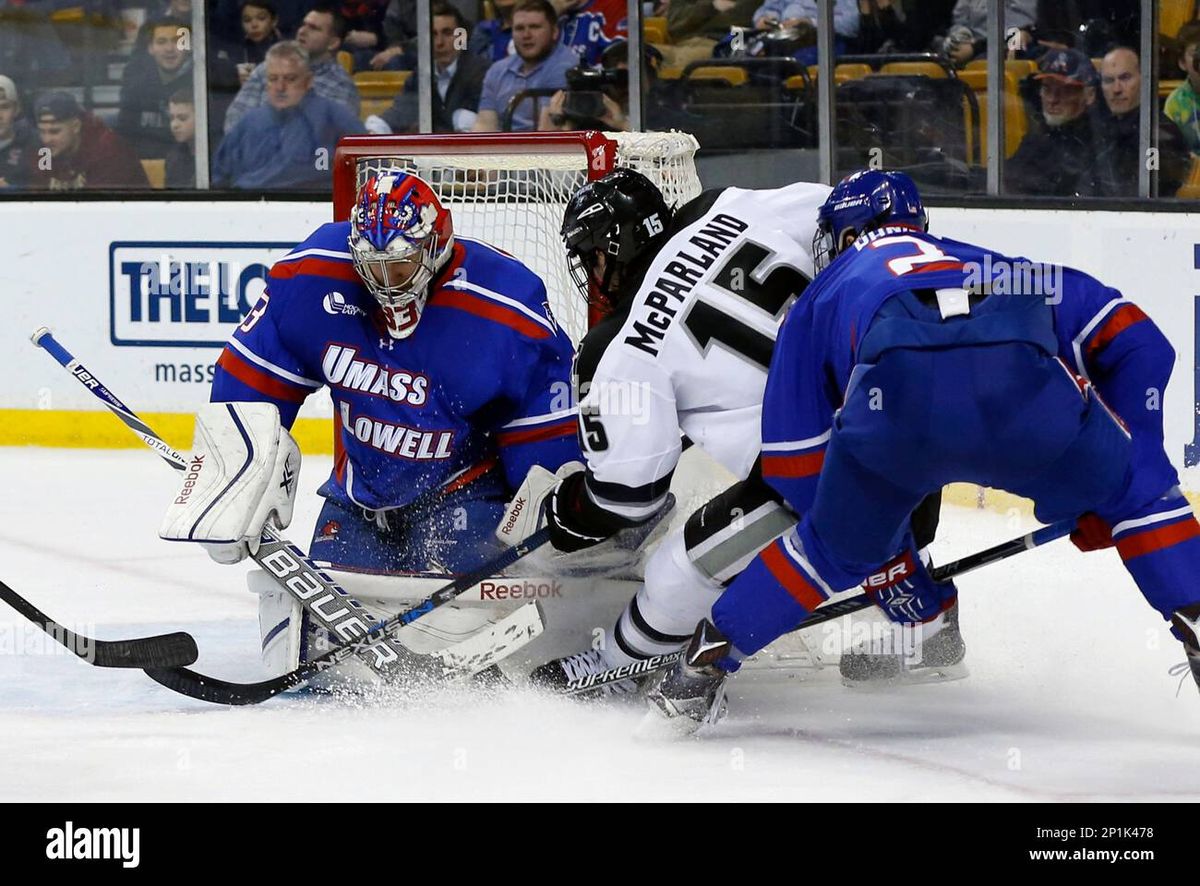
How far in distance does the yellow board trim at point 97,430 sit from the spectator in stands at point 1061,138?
7.55 feet

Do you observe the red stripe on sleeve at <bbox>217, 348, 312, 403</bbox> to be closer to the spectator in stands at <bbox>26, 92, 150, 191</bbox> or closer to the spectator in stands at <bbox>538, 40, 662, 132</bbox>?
the spectator in stands at <bbox>538, 40, 662, 132</bbox>

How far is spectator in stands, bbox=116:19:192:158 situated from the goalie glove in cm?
327

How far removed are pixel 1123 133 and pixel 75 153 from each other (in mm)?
3465

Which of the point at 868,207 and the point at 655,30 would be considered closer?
the point at 868,207

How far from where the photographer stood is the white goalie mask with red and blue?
3.23 meters

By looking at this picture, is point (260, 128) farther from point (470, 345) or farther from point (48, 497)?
point (470, 345)

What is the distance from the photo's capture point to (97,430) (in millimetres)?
6285

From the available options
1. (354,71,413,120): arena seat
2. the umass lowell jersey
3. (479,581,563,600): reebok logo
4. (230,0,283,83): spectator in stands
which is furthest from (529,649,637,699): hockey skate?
(230,0,283,83): spectator in stands

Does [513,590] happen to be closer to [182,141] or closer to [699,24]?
[699,24]

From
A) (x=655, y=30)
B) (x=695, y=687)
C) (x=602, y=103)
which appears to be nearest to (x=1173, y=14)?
(x=655, y=30)

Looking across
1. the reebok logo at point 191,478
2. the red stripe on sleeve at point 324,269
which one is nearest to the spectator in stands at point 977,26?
the red stripe on sleeve at point 324,269

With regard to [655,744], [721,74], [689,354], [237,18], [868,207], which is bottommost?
[655,744]

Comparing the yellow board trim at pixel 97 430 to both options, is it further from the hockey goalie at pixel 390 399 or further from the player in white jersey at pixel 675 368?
the player in white jersey at pixel 675 368

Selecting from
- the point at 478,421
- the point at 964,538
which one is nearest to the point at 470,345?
the point at 478,421
